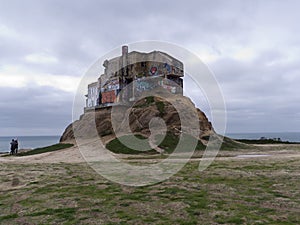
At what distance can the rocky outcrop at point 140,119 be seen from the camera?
45.4 metres

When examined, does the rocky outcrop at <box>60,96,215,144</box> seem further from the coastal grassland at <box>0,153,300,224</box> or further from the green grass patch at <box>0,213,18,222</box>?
the green grass patch at <box>0,213,18,222</box>

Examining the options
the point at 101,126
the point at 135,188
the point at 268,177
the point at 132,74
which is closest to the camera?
the point at 135,188

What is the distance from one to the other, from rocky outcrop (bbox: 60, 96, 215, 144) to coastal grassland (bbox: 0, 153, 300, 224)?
88.2ft

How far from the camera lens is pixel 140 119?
151ft

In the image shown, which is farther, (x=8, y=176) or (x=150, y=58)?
(x=150, y=58)

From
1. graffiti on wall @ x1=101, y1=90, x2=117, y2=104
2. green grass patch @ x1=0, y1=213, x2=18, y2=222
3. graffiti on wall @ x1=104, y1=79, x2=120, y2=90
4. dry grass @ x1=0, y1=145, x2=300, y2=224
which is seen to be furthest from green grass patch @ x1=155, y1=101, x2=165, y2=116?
green grass patch @ x1=0, y1=213, x2=18, y2=222

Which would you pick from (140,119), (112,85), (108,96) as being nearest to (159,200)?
(140,119)

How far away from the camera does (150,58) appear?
54469 millimetres

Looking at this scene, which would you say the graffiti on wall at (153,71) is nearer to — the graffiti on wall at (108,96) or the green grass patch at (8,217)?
the graffiti on wall at (108,96)

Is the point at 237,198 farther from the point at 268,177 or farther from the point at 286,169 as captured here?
the point at 286,169

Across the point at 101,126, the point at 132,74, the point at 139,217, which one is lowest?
the point at 139,217

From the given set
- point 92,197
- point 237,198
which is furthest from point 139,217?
point 237,198

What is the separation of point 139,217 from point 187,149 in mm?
28926

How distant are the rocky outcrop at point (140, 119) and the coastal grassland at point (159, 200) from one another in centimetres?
2687
